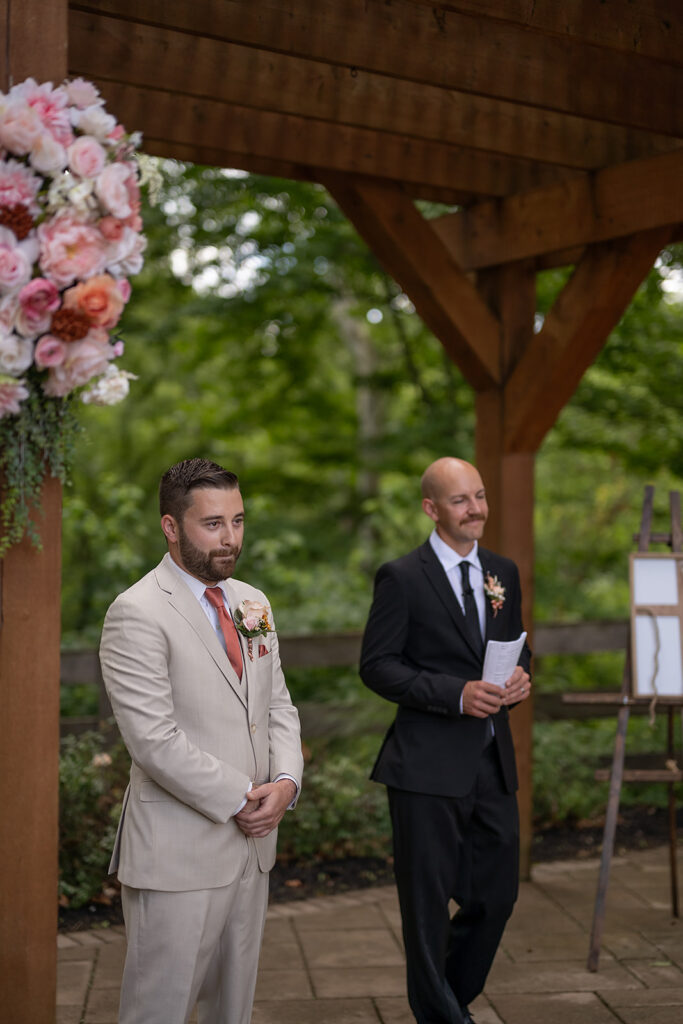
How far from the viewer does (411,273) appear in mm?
5352

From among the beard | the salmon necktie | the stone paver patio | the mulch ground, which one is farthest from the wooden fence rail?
the beard

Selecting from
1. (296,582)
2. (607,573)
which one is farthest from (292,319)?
(607,573)

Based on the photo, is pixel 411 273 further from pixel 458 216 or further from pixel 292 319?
pixel 292 319

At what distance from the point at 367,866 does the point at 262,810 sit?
10.8ft

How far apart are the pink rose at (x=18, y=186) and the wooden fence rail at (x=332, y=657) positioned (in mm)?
4006

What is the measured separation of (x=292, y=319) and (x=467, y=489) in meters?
5.63

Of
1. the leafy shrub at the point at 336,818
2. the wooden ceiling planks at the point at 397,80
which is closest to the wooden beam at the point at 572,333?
the wooden ceiling planks at the point at 397,80

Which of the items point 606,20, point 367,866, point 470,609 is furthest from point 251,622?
point 367,866

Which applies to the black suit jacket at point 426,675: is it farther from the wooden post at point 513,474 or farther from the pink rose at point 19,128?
the pink rose at point 19,128

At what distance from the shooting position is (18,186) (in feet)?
8.09

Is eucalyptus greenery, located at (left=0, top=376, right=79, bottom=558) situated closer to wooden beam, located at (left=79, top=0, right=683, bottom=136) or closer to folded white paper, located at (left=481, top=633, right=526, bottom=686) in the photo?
folded white paper, located at (left=481, top=633, right=526, bottom=686)

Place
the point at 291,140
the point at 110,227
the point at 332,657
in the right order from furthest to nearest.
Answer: the point at 332,657 < the point at 291,140 < the point at 110,227

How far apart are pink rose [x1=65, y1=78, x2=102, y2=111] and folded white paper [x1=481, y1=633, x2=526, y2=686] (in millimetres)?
1903

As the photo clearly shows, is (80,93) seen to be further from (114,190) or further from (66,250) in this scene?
(66,250)
